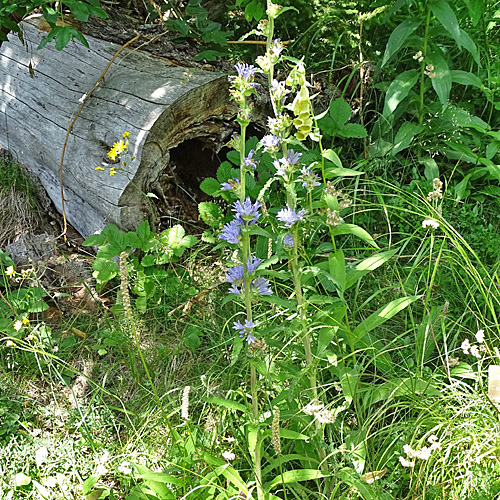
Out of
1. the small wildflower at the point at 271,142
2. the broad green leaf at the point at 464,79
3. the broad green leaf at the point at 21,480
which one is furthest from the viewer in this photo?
the broad green leaf at the point at 464,79

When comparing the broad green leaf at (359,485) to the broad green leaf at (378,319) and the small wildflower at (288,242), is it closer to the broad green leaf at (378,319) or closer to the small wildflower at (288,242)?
the broad green leaf at (378,319)

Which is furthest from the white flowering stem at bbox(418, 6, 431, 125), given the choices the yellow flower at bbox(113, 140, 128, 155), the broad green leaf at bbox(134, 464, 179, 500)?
the broad green leaf at bbox(134, 464, 179, 500)

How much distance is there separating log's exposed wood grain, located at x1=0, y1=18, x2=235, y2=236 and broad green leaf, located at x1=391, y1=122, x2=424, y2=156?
0.86 meters

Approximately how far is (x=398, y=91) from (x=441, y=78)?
187mm

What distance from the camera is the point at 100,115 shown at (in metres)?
2.99

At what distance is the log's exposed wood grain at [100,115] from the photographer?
2.82m

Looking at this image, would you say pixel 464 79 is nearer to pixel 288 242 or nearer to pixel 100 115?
pixel 288 242

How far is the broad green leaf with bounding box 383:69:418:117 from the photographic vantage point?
8.62 feet

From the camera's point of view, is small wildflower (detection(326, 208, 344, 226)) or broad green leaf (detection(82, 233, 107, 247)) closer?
small wildflower (detection(326, 208, 344, 226))

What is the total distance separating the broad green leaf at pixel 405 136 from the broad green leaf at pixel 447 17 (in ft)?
1.36

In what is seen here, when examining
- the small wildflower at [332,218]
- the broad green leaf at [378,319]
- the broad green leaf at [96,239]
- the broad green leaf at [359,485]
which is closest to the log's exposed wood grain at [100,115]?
the broad green leaf at [96,239]

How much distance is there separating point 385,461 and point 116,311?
1.35m

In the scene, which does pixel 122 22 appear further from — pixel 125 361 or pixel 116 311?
pixel 125 361

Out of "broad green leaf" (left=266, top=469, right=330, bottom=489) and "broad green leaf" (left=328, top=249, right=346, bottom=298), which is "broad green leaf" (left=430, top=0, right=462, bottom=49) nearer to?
"broad green leaf" (left=328, top=249, right=346, bottom=298)
